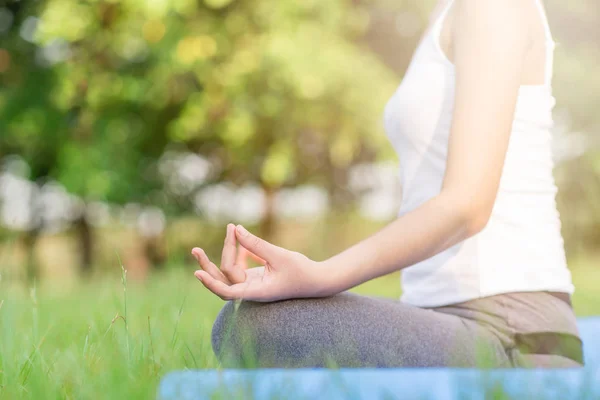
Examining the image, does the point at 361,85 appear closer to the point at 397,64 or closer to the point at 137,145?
the point at 397,64

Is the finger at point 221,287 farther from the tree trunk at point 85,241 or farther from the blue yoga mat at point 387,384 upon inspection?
the tree trunk at point 85,241

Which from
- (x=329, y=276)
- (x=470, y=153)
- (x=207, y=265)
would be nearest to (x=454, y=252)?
(x=470, y=153)

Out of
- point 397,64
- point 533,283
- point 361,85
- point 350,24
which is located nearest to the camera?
point 533,283

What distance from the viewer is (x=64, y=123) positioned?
10914 mm

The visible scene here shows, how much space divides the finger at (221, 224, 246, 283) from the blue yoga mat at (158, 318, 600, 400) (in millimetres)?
246

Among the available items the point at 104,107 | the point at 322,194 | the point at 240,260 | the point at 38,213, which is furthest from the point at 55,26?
the point at 240,260

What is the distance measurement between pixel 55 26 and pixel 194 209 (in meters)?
3.98

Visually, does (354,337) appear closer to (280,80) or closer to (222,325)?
(222,325)

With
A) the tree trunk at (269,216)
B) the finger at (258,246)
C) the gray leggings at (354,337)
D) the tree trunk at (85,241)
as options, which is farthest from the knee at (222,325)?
the tree trunk at (85,241)

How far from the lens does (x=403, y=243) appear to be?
150 cm

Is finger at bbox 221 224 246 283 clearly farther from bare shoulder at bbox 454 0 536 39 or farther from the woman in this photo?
bare shoulder at bbox 454 0 536 39

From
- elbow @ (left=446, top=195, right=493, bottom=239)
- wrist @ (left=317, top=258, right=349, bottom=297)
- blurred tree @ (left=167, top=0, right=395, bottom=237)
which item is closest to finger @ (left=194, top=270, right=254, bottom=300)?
wrist @ (left=317, top=258, right=349, bottom=297)

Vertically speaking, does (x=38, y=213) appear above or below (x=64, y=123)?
below

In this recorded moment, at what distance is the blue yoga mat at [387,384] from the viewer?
48.1 inches
